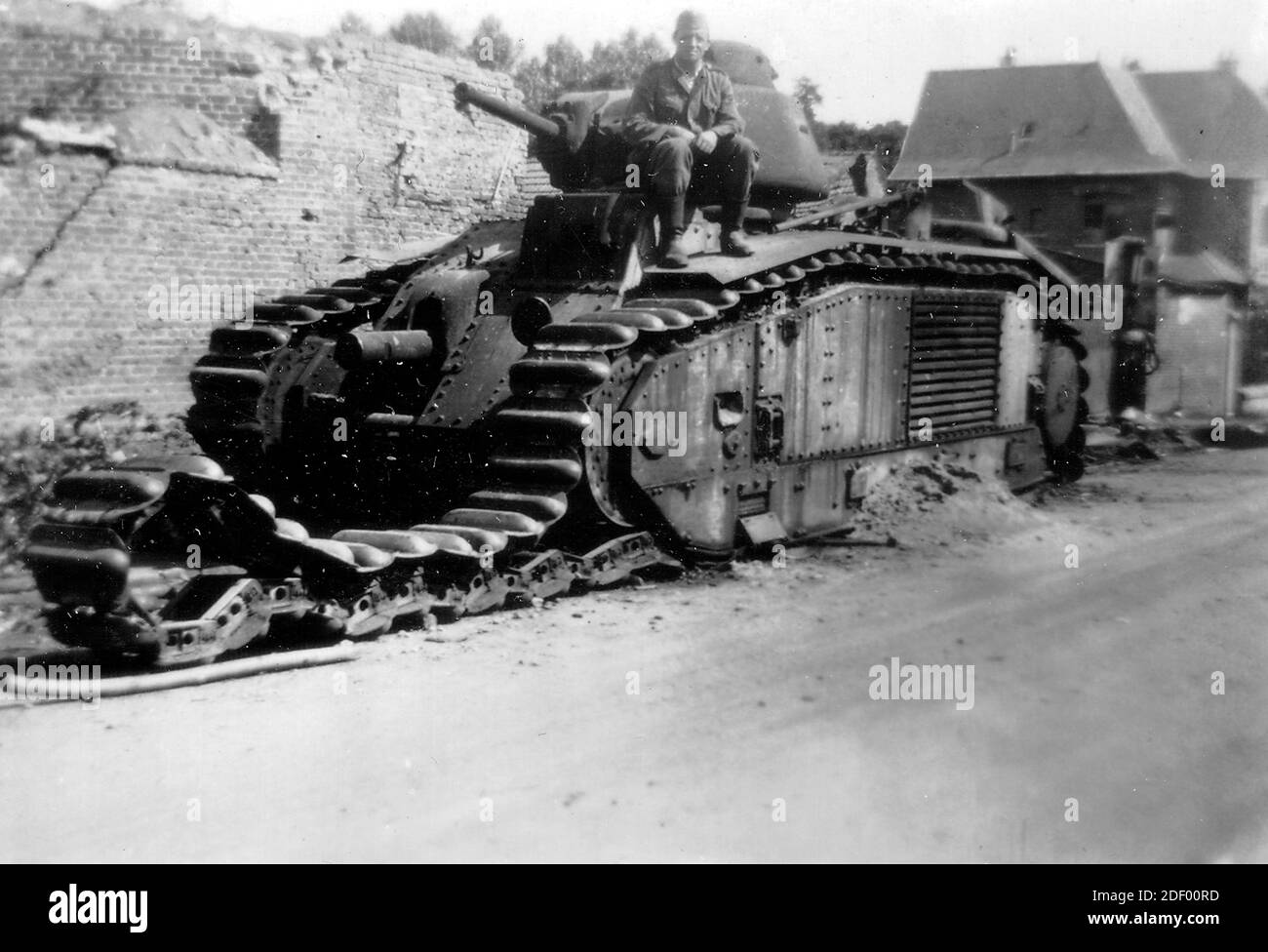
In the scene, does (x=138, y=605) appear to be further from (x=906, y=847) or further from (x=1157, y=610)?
(x=1157, y=610)

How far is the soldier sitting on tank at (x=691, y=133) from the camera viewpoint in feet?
28.9

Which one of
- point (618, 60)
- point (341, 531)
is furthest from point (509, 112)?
point (618, 60)

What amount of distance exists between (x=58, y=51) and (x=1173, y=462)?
12.6 meters

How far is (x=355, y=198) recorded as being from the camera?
1405 centimetres

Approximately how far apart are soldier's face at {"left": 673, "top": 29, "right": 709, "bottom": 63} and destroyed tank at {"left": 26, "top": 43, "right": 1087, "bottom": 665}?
776 mm

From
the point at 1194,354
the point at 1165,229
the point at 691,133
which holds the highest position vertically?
the point at 1165,229

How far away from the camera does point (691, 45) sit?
9.16 metres

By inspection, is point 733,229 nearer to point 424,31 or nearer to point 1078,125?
point 424,31

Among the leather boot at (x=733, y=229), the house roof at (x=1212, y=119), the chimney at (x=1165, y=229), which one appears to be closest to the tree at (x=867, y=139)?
the house roof at (x=1212, y=119)

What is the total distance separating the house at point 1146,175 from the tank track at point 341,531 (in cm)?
1885

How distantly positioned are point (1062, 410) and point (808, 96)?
4020 millimetres

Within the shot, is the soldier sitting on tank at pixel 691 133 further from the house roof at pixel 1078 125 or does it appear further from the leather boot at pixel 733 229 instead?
the house roof at pixel 1078 125

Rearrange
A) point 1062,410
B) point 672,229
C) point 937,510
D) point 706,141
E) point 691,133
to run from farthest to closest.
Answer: point 1062,410 < point 937,510 < point 691,133 < point 706,141 < point 672,229

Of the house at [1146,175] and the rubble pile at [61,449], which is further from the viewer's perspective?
the house at [1146,175]
